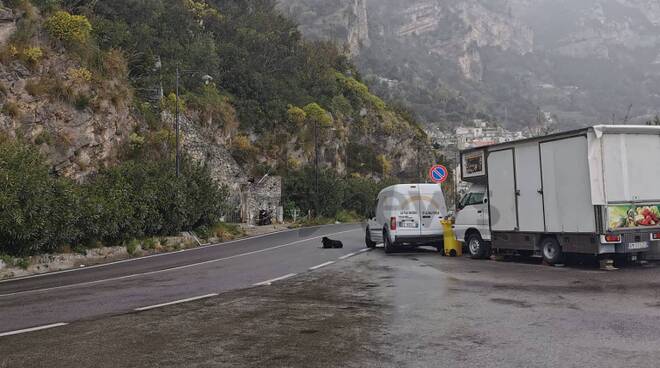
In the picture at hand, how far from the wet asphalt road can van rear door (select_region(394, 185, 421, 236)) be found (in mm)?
6957

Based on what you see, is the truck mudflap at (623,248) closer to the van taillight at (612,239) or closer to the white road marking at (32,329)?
the van taillight at (612,239)

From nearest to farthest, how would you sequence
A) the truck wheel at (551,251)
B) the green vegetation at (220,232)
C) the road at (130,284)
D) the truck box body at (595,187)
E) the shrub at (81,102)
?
the road at (130,284) → the truck box body at (595,187) → the truck wheel at (551,251) → the green vegetation at (220,232) → the shrub at (81,102)

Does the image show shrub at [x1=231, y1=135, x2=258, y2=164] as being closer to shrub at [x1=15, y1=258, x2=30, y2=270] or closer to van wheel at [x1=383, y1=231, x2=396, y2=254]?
van wheel at [x1=383, y1=231, x2=396, y2=254]

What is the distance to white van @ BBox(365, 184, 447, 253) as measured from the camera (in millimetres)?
17625

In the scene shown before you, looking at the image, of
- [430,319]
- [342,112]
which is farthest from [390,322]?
[342,112]

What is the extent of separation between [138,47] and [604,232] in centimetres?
3859

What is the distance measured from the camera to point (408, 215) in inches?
695

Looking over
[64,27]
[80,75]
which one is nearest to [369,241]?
[80,75]

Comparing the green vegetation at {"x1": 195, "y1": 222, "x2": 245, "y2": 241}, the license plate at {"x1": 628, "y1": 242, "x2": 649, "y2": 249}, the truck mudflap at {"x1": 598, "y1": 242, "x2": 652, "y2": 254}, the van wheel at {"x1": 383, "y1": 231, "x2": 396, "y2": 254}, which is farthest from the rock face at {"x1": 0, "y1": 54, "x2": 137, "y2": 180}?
the license plate at {"x1": 628, "y1": 242, "x2": 649, "y2": 249}

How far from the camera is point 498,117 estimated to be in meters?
154

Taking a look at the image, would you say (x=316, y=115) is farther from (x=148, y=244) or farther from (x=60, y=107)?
(x=148, y=244)

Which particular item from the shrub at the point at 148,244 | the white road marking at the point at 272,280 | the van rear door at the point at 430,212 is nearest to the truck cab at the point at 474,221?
the van rear door at the point at 430,212

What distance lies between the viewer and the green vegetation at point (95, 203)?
1574 cm

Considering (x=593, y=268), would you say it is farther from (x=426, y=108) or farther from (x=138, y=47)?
(x=426, y=108)
